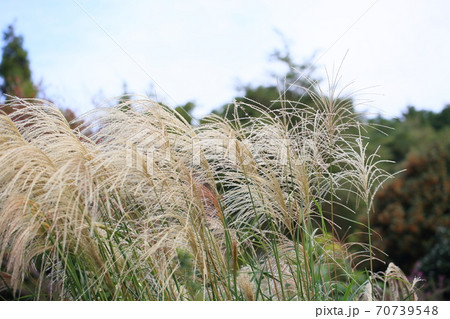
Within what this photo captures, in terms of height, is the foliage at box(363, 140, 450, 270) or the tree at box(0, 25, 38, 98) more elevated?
the tree at box(0, 25, 38, 98)

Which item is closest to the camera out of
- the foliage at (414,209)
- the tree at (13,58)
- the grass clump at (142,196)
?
the grass clump at (142,196)

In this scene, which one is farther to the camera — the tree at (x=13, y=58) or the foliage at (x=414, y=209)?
the tree at (x=13, y=58)

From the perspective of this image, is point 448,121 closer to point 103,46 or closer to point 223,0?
point 223,0

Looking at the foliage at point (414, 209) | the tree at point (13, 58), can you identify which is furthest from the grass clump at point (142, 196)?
the tree at point (13, 58)

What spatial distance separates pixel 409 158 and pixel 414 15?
15.9ft

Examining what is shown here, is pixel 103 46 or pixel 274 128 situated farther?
pixel 103 46

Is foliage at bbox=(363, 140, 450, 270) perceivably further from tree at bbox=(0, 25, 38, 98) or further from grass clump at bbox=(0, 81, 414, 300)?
tree at bbox=(0, 25, 38, 98)

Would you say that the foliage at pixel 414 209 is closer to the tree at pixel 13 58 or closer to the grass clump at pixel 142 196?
the grass clump at pixel 142 196

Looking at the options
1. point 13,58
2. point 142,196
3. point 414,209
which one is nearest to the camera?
point 142,196

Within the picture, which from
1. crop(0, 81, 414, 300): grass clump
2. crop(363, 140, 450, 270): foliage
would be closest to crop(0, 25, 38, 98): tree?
crop(363, 140, 450, 270): foliage

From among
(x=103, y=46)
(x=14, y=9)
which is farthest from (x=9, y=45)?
(x=103, y=46)

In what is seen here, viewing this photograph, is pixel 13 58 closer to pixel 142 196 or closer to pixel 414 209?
pixel 414 209

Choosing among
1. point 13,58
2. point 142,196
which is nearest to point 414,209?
point 142,196
